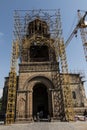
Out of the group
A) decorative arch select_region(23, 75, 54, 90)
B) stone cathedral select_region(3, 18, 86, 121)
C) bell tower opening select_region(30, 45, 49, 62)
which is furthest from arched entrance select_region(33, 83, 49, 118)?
bell tower opening select_region(30, 45, 49, 62)

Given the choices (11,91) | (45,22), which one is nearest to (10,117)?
(11,91)

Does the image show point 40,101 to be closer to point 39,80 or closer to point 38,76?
point 39,80

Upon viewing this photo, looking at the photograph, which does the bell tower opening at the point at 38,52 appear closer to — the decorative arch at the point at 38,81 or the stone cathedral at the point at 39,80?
the stone cathedral at the point at 39,80

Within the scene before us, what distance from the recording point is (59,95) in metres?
22.7

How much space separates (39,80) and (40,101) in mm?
5119

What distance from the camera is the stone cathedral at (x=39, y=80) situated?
22062 millimetres

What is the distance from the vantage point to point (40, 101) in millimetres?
27281

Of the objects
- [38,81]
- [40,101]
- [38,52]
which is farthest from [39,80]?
[38,52]

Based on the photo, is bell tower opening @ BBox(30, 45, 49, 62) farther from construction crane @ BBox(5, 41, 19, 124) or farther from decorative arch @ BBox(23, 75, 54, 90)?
decorative arch @ BBox(23, 75, 54, 90)

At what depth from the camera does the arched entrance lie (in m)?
26.3

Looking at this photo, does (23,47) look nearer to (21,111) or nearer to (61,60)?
(61,60)

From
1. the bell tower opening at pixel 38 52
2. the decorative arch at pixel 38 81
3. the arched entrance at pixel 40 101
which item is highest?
the bell tower opening at pixel 38 52

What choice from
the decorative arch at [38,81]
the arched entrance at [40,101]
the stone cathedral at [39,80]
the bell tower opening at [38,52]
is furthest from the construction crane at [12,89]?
the arched entrance at [40,101]

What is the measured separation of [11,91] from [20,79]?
7.09ft
